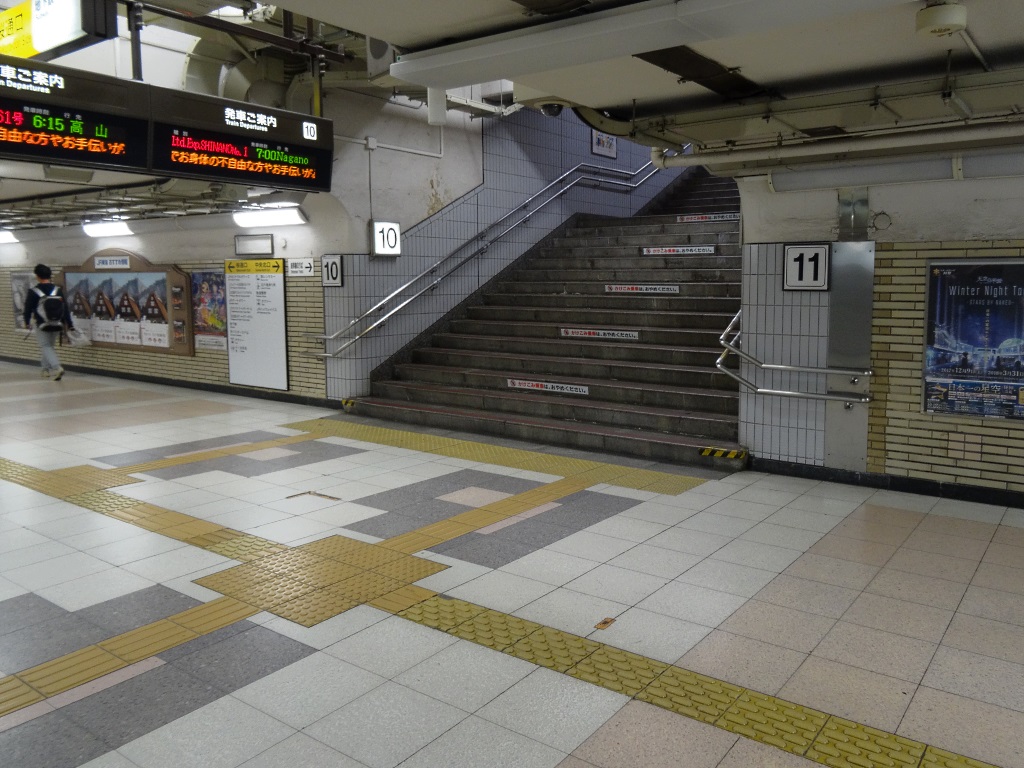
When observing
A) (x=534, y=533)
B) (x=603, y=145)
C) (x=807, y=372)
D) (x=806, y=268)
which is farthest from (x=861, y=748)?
(x=603, y=145)

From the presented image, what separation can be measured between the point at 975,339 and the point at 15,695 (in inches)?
248

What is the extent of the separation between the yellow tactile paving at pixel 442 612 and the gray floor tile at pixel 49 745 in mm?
1481

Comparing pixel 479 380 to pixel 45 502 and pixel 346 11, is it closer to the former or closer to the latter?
pixel 45 502

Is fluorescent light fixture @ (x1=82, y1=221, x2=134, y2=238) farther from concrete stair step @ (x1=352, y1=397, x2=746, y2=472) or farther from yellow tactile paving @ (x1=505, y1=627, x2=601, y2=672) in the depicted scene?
yellow tactile paving @ (x1=505, y1=627, x2=601, y2=672)

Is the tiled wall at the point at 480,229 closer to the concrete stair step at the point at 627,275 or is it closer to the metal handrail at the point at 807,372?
the concrete stair step at the point at 627,275

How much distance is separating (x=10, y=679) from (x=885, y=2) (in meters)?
4.28

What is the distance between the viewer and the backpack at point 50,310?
12469 mm

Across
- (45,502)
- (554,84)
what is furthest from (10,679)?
(554,84)

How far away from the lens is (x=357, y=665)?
3.43 metres

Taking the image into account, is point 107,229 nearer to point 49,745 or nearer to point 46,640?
point 46,640

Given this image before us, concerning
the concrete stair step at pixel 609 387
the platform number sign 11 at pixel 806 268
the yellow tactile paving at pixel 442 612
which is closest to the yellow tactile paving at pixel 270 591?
Result: the yellow tactile paving at pixel 442 612

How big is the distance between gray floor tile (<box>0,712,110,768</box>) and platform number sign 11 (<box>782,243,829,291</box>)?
229 inches

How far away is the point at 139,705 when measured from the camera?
3.12m

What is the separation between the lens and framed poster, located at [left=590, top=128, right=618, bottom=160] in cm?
1328
